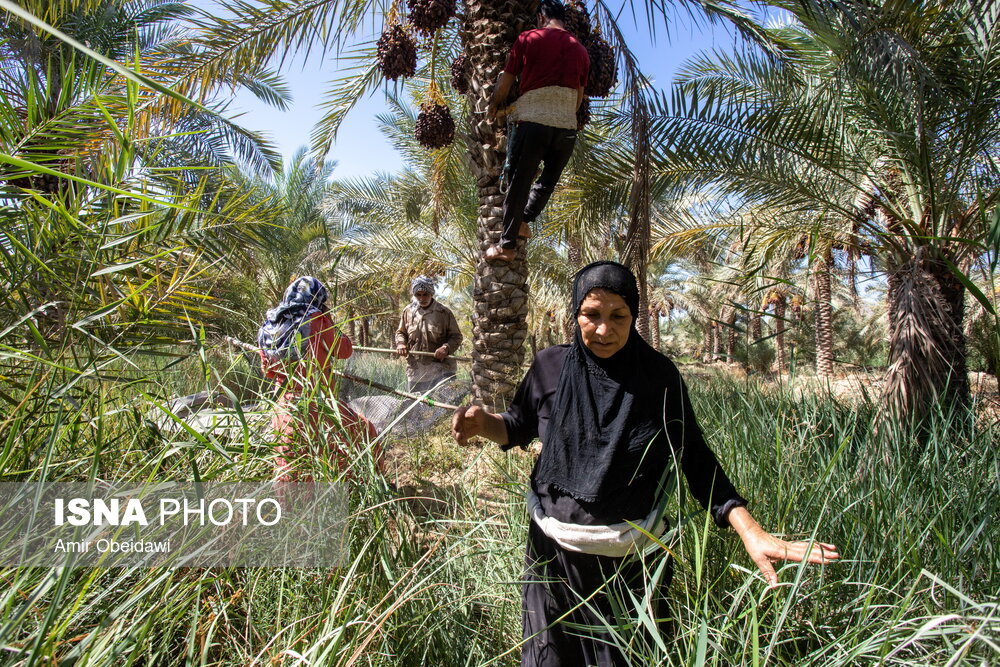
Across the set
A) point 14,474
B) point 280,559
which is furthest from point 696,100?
point 14,474

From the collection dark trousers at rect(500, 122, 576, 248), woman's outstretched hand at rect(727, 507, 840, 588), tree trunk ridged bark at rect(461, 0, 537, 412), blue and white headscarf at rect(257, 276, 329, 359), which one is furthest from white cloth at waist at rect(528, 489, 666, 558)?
tree trunk ridged bark at rect(461, 0, 537, 412)

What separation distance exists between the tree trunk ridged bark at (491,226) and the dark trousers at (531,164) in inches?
15.9

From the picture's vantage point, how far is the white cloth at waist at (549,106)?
2967 millimetres

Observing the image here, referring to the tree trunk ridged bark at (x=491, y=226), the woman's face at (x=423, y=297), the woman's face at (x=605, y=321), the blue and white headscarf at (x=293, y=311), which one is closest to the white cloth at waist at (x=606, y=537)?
the woman's face at (x=605, y=321)

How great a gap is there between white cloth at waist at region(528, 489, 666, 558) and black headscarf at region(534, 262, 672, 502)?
0.09m

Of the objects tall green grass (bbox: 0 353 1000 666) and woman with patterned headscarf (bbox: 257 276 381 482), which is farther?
woman with patterned headscarf (bbox: 257 276 381 482)

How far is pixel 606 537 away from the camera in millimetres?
1460

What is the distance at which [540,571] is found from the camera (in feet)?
5.61

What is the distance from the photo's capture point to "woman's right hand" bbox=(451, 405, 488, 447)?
1713 mm

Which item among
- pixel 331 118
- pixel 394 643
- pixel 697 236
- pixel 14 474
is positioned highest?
pixel 331 118

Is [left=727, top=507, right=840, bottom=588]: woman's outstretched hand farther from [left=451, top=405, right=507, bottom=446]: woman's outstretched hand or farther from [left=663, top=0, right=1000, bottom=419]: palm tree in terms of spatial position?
[left=663, top=0, right=1000, bottom=419]: palm tree

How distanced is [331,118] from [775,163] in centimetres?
471

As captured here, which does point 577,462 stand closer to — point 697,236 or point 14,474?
point 14,474

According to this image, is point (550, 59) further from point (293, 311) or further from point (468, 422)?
point (468, 422)
